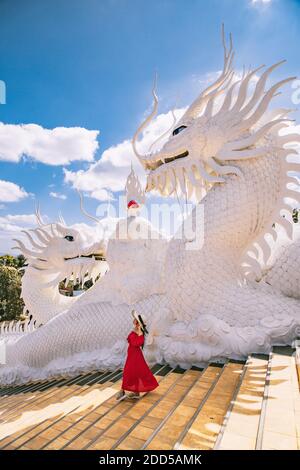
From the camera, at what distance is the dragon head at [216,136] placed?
2.63 m

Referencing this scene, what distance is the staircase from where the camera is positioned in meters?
1.32

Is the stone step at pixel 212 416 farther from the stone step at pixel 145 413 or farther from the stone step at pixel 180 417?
the stone step at pixel 145 413

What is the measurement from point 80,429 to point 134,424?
0.36 m

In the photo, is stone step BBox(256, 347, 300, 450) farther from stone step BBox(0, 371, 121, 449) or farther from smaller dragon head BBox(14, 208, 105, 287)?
smaller dragon head BBox(14, 208, 105, 287)

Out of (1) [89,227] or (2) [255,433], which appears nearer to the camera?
(2) [255,433]

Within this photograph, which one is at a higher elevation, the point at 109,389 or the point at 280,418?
the point at 280,418

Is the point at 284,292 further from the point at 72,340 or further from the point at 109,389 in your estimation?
the point at 72,340

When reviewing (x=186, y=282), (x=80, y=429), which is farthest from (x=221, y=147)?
(x=80, y=429)

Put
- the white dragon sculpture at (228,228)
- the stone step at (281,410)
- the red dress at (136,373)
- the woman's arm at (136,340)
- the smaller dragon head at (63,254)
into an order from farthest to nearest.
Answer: the smaller dragon head at (63,254) < the white dragon sculpture at (228,228) < the woman's arm at (136,340) < the red dress at (136,373) < the stone step at (281,410)

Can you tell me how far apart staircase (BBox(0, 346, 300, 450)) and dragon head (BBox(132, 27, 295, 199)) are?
1.84m

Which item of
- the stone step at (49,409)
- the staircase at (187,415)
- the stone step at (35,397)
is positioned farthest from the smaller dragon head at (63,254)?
the staircase at (187,415)

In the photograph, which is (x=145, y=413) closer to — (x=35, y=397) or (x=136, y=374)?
(x=136, y=374)

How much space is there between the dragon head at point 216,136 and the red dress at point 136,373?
1729 millimetres

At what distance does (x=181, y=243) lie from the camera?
281cm
